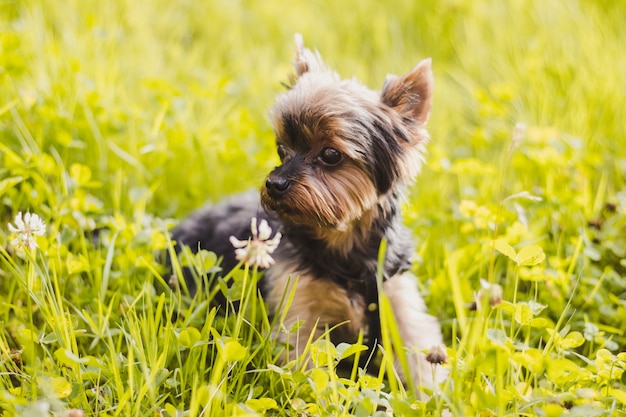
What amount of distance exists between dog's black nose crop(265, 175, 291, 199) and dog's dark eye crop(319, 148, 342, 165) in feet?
0.76

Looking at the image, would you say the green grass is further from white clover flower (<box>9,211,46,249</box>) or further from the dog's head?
the dog's head

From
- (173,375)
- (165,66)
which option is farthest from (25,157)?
(165,66)

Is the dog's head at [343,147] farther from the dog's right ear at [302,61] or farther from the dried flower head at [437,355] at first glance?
the dried flower head at [437,355]

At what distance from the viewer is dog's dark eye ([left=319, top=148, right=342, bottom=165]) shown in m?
2.94

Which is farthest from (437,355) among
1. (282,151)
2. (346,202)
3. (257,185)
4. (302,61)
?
(302,61)

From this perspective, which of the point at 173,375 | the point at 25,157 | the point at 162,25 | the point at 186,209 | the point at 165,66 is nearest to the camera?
the point at 173,375

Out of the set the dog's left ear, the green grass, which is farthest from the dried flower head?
the dog's left ear

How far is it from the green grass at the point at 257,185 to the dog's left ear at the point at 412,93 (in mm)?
477

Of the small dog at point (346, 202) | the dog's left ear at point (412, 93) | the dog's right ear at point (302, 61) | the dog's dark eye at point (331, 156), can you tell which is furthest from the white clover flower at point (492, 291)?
the dog's right ear at point (302, 61)

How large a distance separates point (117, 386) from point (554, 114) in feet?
12.4

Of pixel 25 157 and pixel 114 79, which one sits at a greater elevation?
pixel 114 79

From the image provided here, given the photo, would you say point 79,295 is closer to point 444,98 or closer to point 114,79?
point 114,79

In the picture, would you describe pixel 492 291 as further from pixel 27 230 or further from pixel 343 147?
pixel 27 230

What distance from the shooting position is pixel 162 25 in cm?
599
